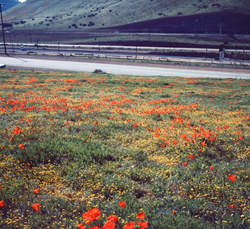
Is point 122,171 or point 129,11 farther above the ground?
point 129,11

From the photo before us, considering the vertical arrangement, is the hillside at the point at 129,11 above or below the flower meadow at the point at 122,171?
above

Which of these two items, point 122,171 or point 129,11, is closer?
point 122,171

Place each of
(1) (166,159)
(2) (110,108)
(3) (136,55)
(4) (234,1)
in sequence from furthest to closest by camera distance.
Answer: (4) (234,1)
(3) (136,55)
(2) (110,108)
(1) (166,159)

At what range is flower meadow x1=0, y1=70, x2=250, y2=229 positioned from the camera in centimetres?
339

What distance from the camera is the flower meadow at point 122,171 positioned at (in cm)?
339

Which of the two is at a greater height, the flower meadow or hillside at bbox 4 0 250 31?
hillside at bbox 4 0 250 31

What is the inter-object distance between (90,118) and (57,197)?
4.29 meters

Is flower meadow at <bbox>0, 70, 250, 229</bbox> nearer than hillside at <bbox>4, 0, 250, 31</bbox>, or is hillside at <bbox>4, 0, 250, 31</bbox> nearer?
flower meadow at <bbox>0, 70, 250, 229</bbox>

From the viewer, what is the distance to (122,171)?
4590 millimetres

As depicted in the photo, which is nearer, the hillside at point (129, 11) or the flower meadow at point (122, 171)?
the flower meadow at point (122, 171)

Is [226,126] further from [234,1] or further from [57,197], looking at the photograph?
[234,1]

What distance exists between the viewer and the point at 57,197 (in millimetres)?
3777

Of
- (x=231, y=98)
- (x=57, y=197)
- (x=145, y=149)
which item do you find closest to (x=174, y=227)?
(x=57, y=197)

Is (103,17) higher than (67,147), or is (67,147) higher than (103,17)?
(103,17)
